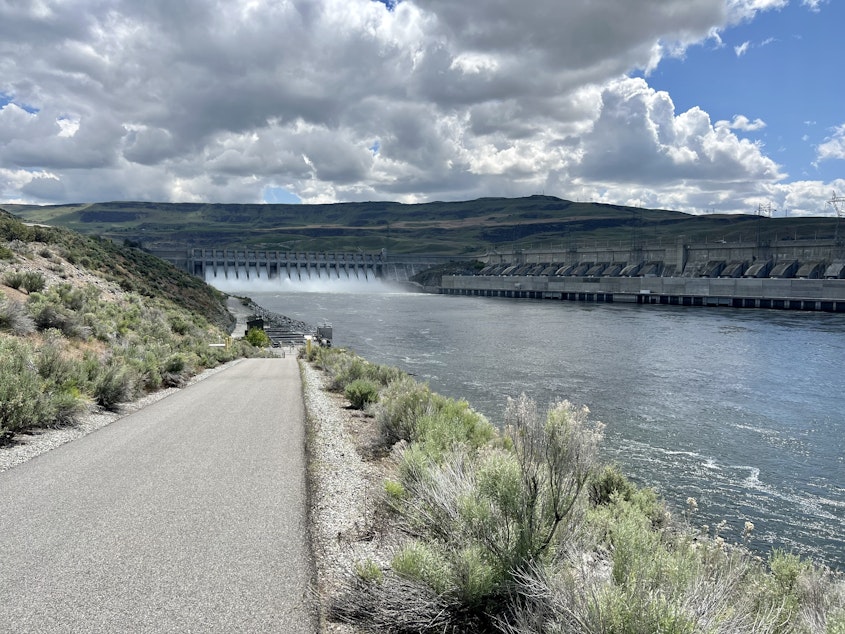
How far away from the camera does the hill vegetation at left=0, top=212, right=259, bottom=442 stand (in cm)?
1004

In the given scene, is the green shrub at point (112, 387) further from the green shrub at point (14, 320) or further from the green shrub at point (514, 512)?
the green shrub at point (514, 512)

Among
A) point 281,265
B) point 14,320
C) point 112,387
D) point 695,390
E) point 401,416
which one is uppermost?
point 281,265

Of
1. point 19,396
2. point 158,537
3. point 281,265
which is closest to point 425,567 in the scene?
point 158,537

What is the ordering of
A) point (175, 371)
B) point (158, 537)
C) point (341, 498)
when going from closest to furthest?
point (158, 537) → point (341, 498) → point (175, 371)

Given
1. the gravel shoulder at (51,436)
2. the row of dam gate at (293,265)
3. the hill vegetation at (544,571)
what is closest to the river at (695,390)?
the hill vegetation at (544,571)

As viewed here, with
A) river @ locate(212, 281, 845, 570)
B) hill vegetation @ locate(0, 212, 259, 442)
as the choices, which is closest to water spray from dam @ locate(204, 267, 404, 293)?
river @ locate(212, 281, 845, 570)

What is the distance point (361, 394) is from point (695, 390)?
15.4 metres

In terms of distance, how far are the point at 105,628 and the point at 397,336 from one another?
129ft

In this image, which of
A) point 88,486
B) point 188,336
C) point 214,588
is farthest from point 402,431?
point 188,336

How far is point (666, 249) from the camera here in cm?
8988

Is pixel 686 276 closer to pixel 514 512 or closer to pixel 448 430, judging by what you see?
pixel 448 430

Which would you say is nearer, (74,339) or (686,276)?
(74,339)

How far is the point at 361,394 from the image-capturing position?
14.1 meters

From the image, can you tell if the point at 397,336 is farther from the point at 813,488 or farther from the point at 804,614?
the point at 804,614
